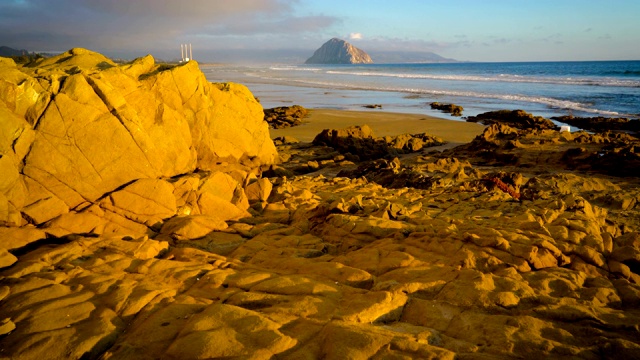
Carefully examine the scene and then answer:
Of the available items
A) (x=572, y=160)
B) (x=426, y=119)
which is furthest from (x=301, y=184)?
(x=426, y=119)

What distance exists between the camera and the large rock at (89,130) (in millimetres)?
6500

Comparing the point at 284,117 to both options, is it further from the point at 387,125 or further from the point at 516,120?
the point at 516,120

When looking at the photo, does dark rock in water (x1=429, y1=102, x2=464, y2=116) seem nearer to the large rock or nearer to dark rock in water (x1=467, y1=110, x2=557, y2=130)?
dark rock in water (x1=467, y1=110, x2=557, y2=130)

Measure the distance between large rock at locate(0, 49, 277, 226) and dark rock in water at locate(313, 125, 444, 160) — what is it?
26.8 ft

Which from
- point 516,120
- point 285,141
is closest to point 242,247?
point 285,141

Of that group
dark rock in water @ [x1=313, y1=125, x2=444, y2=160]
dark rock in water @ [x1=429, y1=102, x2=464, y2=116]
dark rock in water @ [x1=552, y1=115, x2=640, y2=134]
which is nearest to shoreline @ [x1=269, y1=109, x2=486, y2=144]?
dark rock in water @ [x1=313, y1=125, x2=444, y2=160]

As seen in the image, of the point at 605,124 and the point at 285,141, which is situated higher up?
the point at 605,124

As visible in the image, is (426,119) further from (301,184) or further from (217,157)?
(217,157)

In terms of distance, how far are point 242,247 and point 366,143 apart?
11582mm

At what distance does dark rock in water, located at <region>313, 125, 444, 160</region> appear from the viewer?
16.8 metres

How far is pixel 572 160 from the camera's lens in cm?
1403

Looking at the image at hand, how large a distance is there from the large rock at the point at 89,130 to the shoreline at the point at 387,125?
1137 centimetres

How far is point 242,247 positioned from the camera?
6.28 meters

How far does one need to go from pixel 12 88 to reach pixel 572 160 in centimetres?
1546
